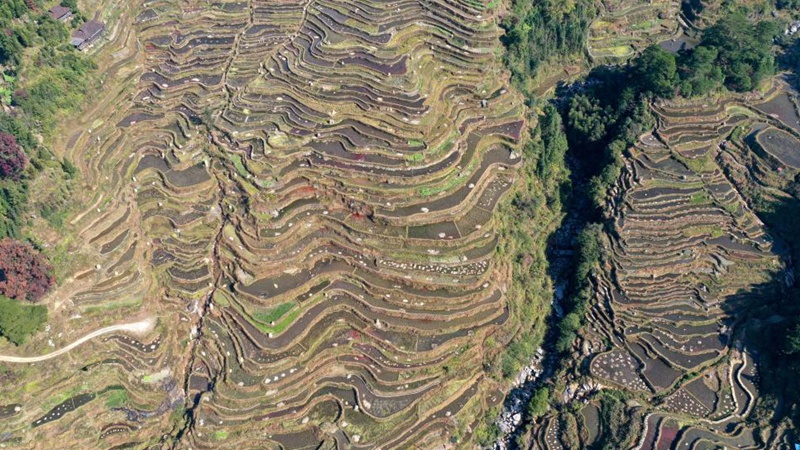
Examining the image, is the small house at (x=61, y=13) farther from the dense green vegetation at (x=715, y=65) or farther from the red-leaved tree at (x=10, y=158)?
the dense green vegetation at (x=715, y=65)

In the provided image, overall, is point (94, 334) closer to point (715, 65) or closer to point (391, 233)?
point (391, 233)

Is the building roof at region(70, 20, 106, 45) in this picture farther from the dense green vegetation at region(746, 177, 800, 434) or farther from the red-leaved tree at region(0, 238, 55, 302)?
the dense green vegetation at region(746, 177, 800, 434)

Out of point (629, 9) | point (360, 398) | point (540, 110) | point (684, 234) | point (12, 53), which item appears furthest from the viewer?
point (629, 9)

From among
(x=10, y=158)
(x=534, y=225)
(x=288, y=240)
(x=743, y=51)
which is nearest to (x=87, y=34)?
(x=10, y=158)

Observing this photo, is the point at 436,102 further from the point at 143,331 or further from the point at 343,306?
the point at 143,331

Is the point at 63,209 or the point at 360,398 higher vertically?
the point at 63,209

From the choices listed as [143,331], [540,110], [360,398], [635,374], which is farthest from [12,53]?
[635,374]
